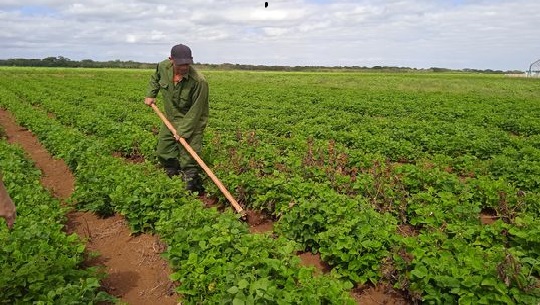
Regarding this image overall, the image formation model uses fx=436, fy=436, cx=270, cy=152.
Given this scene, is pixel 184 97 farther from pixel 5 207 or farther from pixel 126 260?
pixel 5 207

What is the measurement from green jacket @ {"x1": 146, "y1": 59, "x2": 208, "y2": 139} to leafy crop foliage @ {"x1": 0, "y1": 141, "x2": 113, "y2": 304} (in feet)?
7.67

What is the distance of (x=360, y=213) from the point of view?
4992mm

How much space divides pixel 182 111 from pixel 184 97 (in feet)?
1.04

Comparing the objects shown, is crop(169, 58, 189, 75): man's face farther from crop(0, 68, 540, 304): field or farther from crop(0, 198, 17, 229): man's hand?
crop(0, 198, 17, 229): man's hand

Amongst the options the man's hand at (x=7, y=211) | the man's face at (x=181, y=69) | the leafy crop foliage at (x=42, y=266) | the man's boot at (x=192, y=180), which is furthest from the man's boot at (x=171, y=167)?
the man's hand at (x=7, y=211)

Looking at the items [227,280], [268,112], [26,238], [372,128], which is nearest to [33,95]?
[268,112]

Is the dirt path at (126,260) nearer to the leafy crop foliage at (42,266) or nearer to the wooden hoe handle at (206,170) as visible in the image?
the leafy crop foliage at (42,266)

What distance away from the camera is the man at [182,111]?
681 cm

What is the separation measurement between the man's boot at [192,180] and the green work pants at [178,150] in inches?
0.6

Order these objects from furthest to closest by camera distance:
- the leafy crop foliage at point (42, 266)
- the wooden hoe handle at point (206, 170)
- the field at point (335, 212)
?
the wooden hoe handle at point (206, 170)
the field at point (335, 212)
the leafy crop foliage at point (42, 266)

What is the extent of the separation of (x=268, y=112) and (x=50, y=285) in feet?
45.1

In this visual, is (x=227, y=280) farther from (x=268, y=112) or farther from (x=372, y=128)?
(x=268, y=112)

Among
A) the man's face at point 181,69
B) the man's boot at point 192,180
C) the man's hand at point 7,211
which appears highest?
the man's face at point 181,69

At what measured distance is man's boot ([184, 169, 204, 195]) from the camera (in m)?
7.02
